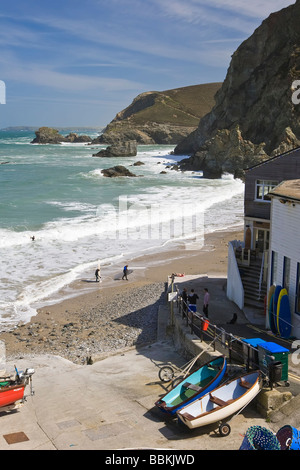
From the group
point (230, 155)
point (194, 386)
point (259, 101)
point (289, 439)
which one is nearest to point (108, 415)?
point (194, 386)

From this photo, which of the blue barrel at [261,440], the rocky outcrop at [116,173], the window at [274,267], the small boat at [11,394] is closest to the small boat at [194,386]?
the blue barrel at [261,440]

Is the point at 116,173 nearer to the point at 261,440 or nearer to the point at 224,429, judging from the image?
the point at 224,429

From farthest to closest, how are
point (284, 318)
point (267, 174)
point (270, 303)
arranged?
1. point (267, 174)
2. point (270, 303)
3. point (284, 318)

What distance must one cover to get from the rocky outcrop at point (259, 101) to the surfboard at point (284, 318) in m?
56.4

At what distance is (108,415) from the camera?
11.4 metres

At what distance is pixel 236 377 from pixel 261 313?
6039 millimetres

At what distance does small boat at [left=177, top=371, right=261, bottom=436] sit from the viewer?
33.2ft

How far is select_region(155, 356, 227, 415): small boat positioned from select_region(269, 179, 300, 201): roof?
198 inches

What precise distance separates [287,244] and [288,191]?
1.58 meters

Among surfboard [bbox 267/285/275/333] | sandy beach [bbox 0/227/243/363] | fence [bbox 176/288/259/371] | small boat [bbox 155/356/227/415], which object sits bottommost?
sandy beach [bbox 0/227/243/363]

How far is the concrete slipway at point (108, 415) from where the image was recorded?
10102 millimetres

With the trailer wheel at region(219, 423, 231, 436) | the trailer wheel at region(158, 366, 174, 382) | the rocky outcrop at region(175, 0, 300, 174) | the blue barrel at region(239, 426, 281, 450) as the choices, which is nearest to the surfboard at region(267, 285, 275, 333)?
the trailer wheel at region(158, 366, 174, 382)

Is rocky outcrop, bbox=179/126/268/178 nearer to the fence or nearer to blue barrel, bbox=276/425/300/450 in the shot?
the fence

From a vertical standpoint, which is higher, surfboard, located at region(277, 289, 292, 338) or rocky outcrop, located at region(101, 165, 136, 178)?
rocky outcrop, located at region(101, 165, 136, 178)
